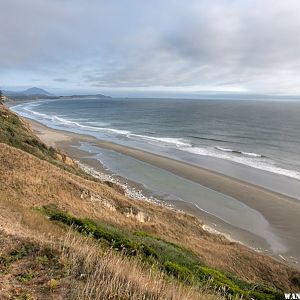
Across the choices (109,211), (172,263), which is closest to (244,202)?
(109,211)

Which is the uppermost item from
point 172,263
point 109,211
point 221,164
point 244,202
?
point 172,263

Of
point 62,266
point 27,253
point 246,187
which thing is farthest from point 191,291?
point 246,187

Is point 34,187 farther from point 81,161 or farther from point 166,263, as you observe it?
point 81,161

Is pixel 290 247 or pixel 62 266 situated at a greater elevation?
pixel 62 266

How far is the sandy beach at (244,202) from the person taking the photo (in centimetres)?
2312

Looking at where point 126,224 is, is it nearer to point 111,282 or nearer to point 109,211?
point 109,211

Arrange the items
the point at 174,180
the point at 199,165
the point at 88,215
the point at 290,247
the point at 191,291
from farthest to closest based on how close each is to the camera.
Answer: the point at 199,165 < the point at 174,180 < the point at 290,247 < the point at 88,215 < the point at 191,291

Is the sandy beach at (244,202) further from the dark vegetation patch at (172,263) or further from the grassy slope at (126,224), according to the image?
the dark vegetation patch at (172,263)

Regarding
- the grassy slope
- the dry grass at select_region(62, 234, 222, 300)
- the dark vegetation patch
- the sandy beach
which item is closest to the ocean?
the sandy beach

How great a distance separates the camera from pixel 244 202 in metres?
30.9

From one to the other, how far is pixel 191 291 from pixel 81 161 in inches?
1558

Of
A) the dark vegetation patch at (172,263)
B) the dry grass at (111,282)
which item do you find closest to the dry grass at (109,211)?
the dark vegetation patch at (172,263)

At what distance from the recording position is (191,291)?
21.2 feet

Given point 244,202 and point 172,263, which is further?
point 244,202
